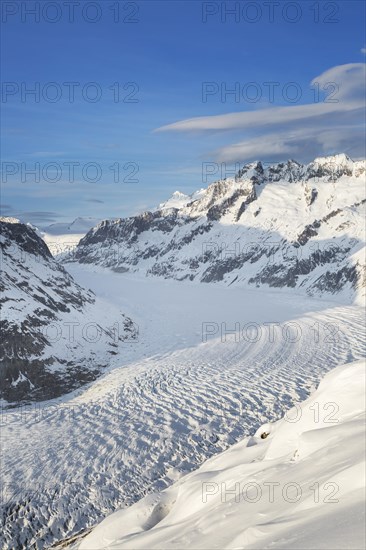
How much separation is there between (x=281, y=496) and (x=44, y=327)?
119ft

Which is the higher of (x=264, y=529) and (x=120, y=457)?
(x=264, y=529)

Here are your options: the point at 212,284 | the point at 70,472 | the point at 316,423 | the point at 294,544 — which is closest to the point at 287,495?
the point at 294,544

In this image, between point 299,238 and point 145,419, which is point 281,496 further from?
point 299,238

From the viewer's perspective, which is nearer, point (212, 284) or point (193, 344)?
point (193, 344)

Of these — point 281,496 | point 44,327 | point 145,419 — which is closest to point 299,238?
point 44,327

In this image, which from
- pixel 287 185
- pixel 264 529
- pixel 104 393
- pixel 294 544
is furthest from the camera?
pixel 287 185

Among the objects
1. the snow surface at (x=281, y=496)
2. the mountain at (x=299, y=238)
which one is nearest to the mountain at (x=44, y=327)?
the snow surface at (x=281, y=496)

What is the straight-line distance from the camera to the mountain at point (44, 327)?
35.7 metres

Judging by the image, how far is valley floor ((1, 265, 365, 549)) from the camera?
63.5 ft

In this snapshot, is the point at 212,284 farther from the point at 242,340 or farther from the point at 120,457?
the point at 120,457

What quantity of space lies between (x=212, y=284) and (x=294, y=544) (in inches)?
6040

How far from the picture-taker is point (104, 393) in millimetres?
33281

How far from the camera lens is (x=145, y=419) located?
91.2 feet

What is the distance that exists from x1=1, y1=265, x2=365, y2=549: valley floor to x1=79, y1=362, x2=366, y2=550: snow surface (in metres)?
6.66
